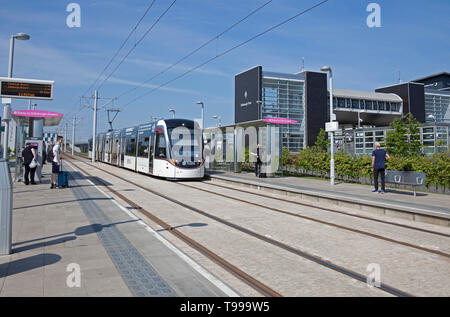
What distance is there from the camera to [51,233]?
20.1 ft

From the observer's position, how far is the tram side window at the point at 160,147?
56.9ft

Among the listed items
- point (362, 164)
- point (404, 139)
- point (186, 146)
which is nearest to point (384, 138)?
point (404, 139)

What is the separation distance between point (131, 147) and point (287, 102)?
31712 millimetres

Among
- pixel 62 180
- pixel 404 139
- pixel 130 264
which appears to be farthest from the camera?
pixel 404 139

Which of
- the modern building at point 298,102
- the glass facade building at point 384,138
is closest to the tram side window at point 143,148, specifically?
the glass facade building at point 384,138

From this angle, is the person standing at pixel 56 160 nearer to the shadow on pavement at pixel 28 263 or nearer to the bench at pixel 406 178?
the shadow on pavement at pixel 28 263

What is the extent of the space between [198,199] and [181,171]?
6.31 metres

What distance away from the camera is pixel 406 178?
11.4 meters

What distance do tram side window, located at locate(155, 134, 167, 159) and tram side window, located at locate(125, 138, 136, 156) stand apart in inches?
187

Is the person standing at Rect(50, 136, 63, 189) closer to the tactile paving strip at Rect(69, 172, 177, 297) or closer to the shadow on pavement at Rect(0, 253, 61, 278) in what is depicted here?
the tactile paving strip at Rect(69, 172, 177, 297)

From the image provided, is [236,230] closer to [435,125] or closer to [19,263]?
[19,263]

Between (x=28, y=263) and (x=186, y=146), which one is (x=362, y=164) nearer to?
(x=186, y=146)
